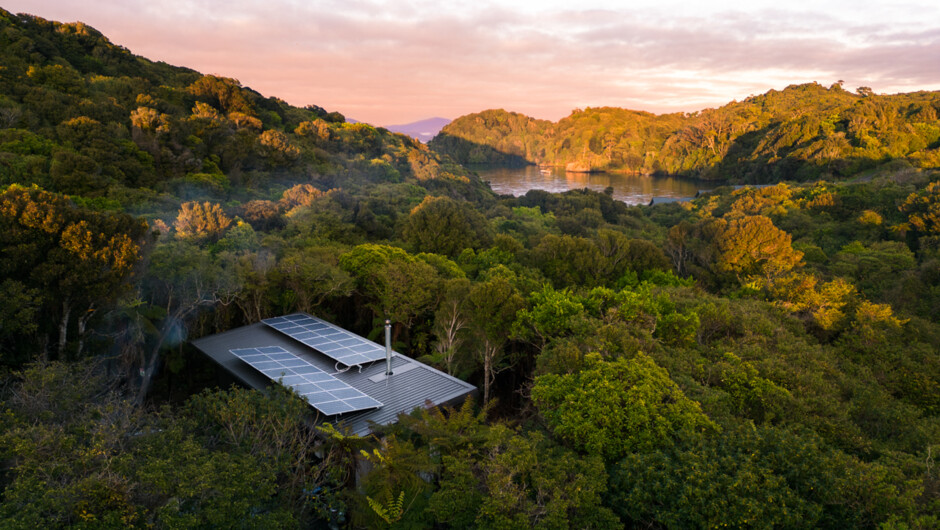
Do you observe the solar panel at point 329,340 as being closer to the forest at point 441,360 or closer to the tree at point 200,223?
the forest at point 441,360

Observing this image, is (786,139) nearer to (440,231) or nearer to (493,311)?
(440,231)

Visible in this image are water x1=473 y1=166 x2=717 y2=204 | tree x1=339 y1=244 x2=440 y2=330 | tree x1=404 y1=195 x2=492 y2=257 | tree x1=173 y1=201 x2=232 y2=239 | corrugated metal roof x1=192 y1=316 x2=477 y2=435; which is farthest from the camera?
water x1=473 y1=166 x2=717 y2=204

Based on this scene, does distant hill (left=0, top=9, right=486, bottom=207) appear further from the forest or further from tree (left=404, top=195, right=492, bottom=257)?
tree (left=404, top=195, right=492, bottom=257)

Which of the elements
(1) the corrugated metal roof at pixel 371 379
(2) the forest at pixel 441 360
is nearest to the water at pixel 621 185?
(2) the forest at pixel 441 360

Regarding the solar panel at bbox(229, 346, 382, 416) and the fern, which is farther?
the solar panel at bbox(229, 346, 382, 416)

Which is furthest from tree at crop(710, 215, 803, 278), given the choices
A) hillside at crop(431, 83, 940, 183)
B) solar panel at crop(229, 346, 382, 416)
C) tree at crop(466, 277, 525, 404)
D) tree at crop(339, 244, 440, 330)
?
hillside at crop(431, 83, 940, 183)

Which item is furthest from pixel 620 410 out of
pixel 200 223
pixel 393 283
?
pixel 200 223

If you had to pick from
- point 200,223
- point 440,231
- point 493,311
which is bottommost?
point 493,311
